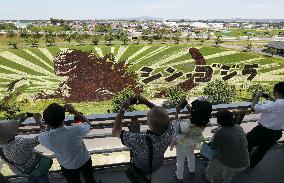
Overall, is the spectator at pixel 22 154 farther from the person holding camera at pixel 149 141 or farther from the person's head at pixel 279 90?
the person's head at pixel 279 90

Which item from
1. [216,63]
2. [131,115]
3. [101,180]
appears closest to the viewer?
[131,115]

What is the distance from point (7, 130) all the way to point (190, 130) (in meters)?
2.17

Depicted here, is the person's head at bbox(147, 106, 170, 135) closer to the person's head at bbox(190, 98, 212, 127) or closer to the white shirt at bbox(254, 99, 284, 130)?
the person's head at bbox(190, 98, 212, 127)

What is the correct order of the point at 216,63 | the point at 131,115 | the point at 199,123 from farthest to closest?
the point at 216,63 < the point at 131,115 < the point at 199,123

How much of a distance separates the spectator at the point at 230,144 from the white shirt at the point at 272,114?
66 cm

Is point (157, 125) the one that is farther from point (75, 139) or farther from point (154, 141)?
point (75, 139)

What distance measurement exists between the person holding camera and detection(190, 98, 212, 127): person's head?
566 mm

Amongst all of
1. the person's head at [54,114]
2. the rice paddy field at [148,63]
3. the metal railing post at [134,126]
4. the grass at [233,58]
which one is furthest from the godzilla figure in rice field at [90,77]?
the person's head at [54,114]

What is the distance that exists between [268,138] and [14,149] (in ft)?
11.4

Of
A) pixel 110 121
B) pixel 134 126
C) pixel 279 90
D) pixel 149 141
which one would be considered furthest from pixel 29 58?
pixel 149 141

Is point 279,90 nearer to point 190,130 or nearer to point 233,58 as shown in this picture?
point 190,130

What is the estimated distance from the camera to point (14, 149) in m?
3.58

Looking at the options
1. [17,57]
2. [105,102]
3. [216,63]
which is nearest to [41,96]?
[105,102]

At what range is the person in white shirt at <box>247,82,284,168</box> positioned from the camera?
14.6 ft
